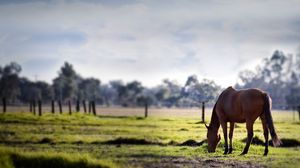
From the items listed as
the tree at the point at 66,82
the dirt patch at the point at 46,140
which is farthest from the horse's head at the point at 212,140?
the tree at the point at 66,82

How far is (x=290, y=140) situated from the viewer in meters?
22.1

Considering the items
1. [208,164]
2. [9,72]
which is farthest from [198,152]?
[9,72]

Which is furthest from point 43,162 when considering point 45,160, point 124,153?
point 124,153

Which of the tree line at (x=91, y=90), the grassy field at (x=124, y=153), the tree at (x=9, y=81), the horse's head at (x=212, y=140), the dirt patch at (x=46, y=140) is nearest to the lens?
the grassy field at (x=124, y=153)

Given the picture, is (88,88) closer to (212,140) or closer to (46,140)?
(46,140)

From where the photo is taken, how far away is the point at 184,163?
14.0m

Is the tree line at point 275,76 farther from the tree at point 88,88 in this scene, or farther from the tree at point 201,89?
the tree at point 88,88

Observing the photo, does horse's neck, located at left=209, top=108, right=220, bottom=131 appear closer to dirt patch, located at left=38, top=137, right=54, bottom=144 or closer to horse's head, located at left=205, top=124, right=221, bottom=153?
horse's head, located at left=205, top=124, right=221, bottom=153

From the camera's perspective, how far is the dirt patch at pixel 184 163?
13445 mm

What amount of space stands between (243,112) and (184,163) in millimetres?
3682

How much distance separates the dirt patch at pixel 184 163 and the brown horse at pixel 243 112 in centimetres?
223

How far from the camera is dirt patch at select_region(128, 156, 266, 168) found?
1345 centimetres

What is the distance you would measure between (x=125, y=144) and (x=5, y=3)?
51.7 feet

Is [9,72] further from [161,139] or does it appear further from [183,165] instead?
[183,165]
